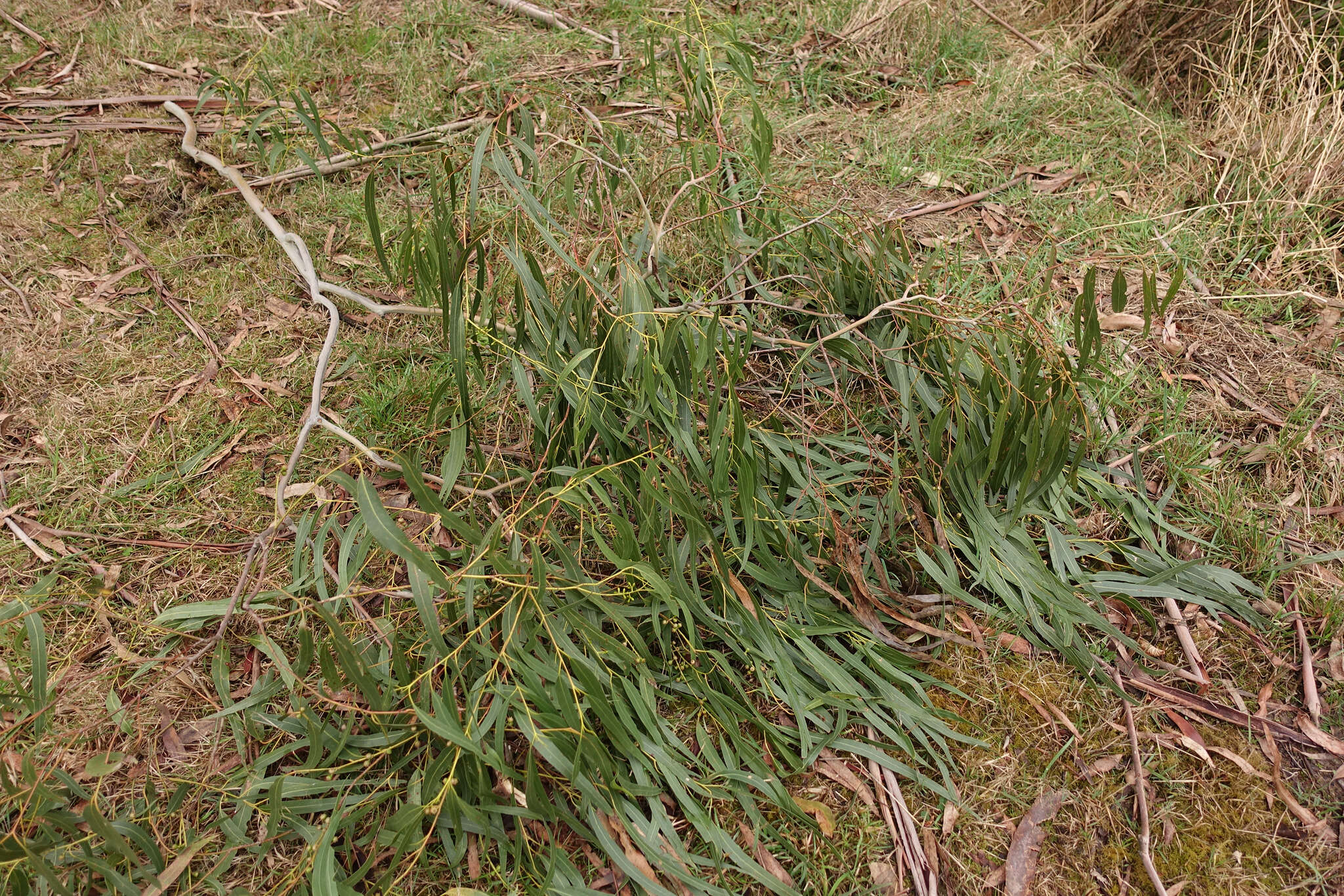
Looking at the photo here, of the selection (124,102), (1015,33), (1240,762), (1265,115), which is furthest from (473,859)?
(1015,33)

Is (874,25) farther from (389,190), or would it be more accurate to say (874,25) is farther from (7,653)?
(7,653)

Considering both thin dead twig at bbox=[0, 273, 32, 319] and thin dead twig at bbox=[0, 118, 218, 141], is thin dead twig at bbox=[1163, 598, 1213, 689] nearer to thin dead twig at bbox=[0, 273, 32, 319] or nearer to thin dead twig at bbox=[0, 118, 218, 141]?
thin dead twig at bbox=[0, 273, 32, 319]

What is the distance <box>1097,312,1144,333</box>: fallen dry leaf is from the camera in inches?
113

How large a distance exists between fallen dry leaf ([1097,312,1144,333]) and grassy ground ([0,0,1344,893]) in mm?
75

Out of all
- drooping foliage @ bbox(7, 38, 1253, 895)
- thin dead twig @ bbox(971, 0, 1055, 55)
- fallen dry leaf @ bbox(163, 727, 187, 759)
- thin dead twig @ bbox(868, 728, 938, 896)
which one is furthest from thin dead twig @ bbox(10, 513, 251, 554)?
thin dead twig @ bbox(971, 0, 1055, 55)

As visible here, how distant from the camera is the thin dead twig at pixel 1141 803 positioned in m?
1.91

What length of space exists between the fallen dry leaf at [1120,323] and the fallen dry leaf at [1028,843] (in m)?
1.48

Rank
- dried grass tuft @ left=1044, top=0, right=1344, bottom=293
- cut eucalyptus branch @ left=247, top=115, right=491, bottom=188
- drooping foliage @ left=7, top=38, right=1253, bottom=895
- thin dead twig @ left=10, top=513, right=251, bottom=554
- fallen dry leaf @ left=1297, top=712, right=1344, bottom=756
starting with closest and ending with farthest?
1. drooping foliage @ left=7, top=38, right=1253, bottom=895
2. fallen dry leaf @ left=1297, top=712, right=1344, bottom=756
3. thin dead twig @ left=10, top=513, right=251, bottom=554
4. dried grass tuft @ left=1044, top=0, right=1344, bottom=293
5. cut eucalyptus branch @ left=247, top=115, right=491, bottom=188

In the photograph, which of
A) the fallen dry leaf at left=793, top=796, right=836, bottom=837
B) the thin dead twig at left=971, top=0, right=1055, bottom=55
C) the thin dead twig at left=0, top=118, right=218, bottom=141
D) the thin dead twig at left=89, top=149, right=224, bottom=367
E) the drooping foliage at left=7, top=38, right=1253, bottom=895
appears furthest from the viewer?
the thin dead twig at left=971, top=0, right=1055, bottom=55

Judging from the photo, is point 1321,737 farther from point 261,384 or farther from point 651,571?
point 261,384

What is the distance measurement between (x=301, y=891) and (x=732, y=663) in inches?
39.7

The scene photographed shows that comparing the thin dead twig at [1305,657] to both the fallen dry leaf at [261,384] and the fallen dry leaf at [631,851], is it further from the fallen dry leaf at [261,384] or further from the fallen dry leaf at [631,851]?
the fallen dry leaf at [261,384]

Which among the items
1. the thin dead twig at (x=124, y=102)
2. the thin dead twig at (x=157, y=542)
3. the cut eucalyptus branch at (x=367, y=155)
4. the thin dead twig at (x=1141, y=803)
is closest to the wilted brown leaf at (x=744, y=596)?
the thin dead twig at (x=1141, y=803)

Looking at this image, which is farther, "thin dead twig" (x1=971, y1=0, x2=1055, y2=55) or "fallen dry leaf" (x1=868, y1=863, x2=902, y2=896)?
"thin dead twig" (x1=971, y1=0, x2=1055, y2=55)
